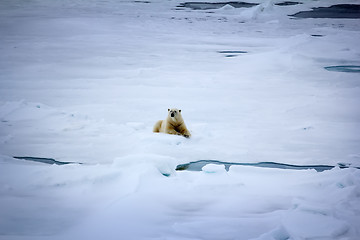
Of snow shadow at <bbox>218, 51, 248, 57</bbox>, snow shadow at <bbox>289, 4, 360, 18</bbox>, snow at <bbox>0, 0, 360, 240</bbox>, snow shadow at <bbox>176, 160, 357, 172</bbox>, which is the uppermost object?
snow shadow at <bbox>289, 4, 360, 18</bbox>

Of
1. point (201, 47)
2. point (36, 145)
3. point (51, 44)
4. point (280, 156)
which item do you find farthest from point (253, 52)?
point (36, 145)

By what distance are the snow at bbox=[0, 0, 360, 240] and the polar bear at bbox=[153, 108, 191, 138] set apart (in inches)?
6.1

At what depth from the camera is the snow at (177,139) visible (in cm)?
223

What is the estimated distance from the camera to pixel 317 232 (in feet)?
6.82

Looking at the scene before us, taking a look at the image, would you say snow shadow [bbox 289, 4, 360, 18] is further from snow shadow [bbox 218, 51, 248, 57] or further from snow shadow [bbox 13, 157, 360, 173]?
snow shadow [bbox 13, 157, 360, 173]

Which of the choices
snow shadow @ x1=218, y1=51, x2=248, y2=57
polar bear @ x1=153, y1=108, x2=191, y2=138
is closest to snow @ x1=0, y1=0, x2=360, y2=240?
snow shadow @ x1=218, y1=51, x2=248, y2=57

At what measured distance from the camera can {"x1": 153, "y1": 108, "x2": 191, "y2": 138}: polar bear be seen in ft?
13.4

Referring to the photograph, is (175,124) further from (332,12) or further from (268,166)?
(332,12)

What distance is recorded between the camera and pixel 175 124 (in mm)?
4141

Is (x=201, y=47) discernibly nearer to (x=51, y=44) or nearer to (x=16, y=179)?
(x=51, y=44)

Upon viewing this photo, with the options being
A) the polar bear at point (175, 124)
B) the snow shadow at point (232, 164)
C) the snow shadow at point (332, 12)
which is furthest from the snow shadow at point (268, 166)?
the snow shadow at point (332, 12)

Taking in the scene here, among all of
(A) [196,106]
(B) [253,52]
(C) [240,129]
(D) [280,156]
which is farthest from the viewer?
(B) [253,52]

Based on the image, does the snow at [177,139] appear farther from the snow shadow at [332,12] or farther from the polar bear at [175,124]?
the snow shadow at [332,12]

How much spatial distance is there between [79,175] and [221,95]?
3599 millimetres
